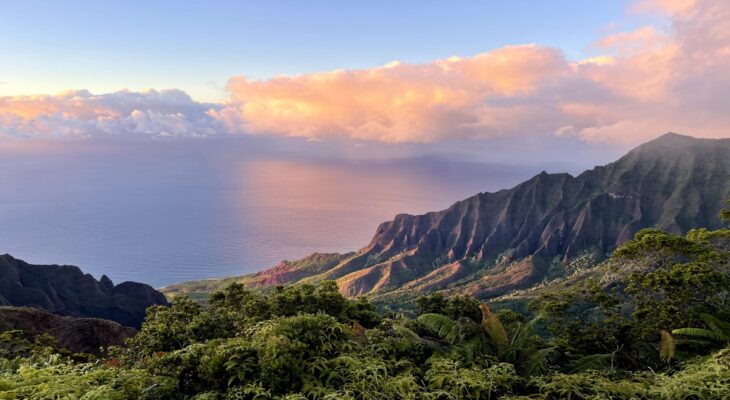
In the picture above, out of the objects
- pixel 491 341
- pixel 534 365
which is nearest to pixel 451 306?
pixel 491 341

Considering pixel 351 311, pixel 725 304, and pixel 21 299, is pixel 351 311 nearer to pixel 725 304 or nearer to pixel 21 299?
pixel 725 304

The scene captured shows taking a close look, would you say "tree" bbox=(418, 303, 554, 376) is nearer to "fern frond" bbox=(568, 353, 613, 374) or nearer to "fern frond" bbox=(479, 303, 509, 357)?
"fern frond" bbox=(479, 303, 509, 357)

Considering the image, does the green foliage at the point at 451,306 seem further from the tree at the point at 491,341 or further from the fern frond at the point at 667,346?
the tree at the point at 491,341

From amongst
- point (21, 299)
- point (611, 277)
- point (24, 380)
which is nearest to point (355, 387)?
point (24, 380)

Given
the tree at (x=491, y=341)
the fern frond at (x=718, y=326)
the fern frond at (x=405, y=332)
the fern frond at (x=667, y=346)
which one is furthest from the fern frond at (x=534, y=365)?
the fern frond at (x=718, y=326)

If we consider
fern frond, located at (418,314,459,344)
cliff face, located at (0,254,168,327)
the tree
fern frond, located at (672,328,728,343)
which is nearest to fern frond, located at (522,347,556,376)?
the tree

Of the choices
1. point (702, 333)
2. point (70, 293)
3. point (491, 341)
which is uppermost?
point (491, 341)

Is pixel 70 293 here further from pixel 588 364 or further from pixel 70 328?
pixel 588 364
